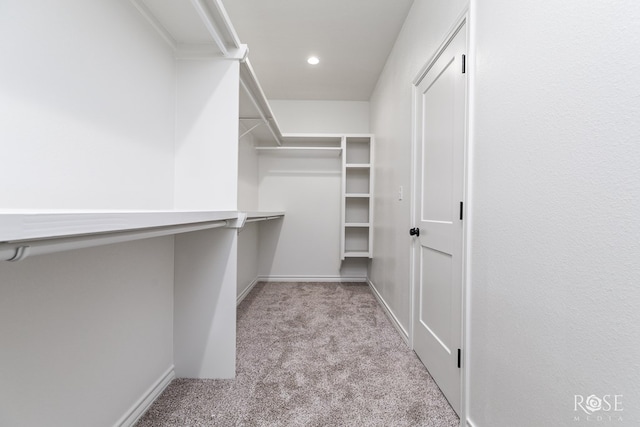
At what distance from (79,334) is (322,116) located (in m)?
3.26

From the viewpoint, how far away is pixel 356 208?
354cm

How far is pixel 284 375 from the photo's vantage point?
150cm

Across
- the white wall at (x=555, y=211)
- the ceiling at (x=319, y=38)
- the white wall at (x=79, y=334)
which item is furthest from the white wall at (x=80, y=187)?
the white wall at (x=555, y=211)

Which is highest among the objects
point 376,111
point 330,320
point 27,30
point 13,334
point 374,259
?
point 376,111

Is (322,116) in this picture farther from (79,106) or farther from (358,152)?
(79,106)

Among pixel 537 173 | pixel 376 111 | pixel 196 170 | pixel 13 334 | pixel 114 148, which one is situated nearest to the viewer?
pixel 13 334

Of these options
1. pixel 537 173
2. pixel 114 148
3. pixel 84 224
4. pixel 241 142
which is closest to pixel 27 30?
pixel 114 148

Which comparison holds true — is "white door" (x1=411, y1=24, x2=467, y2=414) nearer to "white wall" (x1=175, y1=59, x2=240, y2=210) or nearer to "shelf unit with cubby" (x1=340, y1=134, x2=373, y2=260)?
"white wall" (x1=175, y1=59, x2=240, y2=210)

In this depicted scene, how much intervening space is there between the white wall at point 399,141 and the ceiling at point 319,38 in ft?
0.55

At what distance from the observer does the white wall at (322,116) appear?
3559 millimetres

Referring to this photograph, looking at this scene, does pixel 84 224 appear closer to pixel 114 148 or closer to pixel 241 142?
pixel 114 148

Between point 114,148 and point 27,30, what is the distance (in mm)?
376

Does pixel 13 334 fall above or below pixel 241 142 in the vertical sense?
below

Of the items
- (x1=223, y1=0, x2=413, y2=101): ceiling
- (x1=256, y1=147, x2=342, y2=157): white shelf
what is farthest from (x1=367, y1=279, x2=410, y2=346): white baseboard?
(x1=223, y1=0, x2=413, y2=101): ceiling
